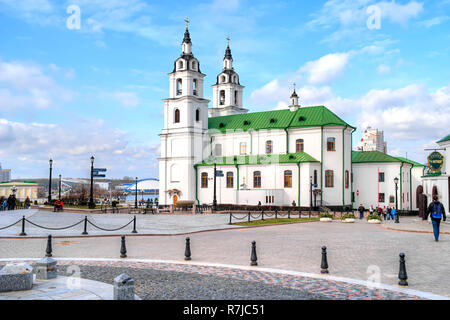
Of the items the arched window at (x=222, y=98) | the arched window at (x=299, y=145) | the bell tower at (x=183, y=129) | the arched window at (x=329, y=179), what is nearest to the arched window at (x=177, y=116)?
the bell tower at (x=183, y=129)

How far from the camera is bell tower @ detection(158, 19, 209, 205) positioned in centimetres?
5659

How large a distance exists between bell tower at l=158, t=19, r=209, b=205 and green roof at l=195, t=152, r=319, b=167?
2.63m

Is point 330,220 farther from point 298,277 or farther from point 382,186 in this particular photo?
point 298,277

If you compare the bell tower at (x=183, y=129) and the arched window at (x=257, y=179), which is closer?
the arched window at (x=257, y=179)

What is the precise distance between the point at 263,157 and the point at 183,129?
480 inches

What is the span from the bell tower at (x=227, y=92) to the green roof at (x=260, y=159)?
37.6 feet

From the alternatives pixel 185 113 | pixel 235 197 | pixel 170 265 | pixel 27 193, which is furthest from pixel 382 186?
pixel 27 193

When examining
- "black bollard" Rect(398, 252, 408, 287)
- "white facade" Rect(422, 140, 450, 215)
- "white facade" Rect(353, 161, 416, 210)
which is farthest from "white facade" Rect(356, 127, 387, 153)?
"black bollard" Rect(398, 252, 408, 287)

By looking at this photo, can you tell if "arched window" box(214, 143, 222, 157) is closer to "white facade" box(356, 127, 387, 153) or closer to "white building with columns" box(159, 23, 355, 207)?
"white building with columns" box(159, 23, 355, 207)

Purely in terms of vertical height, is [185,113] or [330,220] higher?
[185,113]

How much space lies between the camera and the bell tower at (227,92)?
65.6m

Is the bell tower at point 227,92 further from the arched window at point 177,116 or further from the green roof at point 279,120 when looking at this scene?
the arched window at point 177,116
